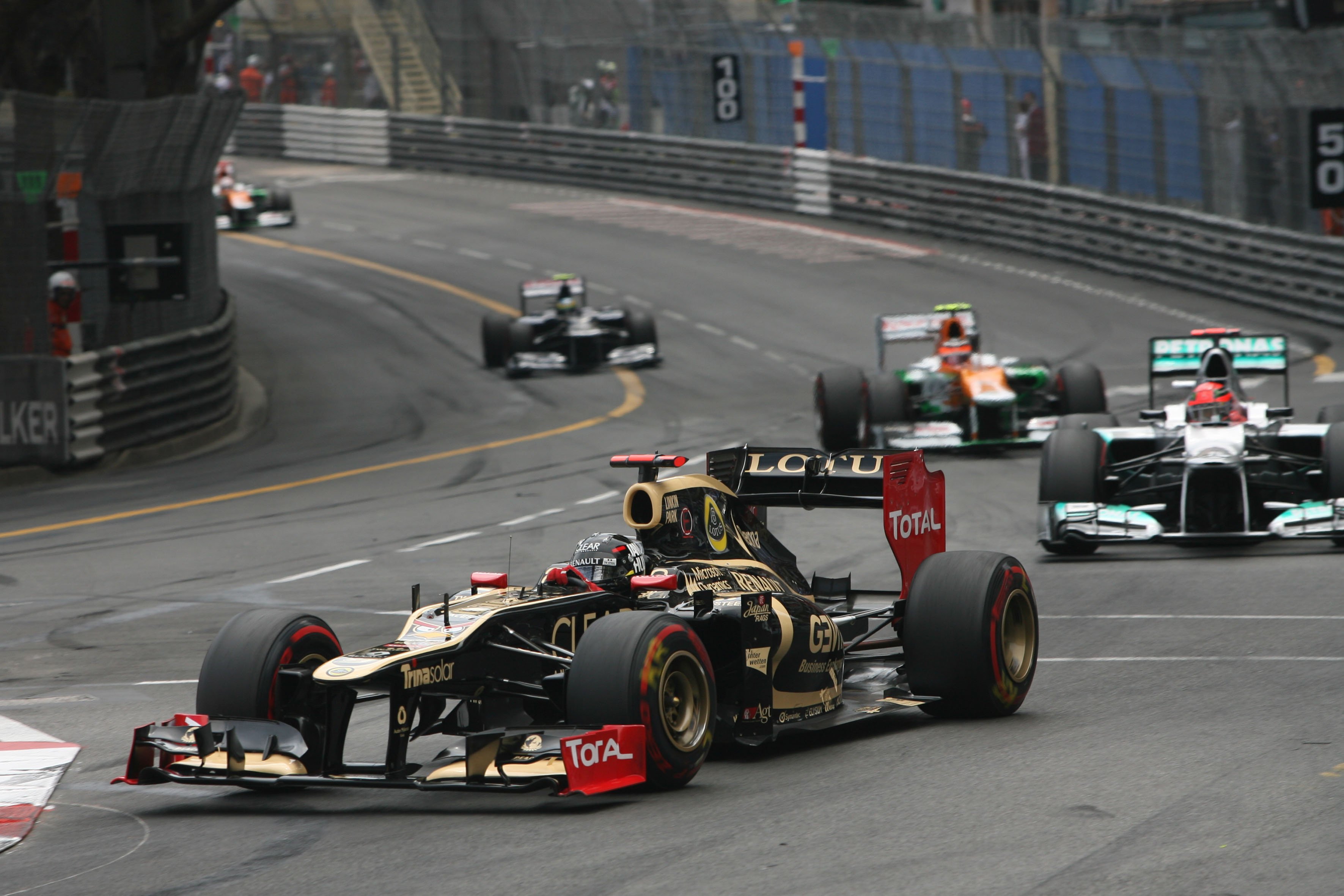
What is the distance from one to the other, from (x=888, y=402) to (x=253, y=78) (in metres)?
36.2

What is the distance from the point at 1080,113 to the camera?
35250 mm

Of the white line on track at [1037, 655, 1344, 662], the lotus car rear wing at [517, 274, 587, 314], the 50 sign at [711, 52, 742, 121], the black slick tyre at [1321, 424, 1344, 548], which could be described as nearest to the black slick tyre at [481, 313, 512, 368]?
the lotus car rear wing at [517, 274, 587, 314]

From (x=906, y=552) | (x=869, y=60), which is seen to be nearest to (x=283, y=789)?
(x=906, y=552)

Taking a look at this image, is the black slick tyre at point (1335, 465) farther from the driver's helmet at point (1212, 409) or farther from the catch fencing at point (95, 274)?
the catch fencing at point (95, 274)

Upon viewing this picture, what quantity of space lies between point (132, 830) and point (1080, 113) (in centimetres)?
3058

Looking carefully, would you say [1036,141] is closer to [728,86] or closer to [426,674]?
[728,86]

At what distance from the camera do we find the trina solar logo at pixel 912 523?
9836mm

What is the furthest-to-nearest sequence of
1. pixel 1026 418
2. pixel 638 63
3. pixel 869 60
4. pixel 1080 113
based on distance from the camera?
pixel 638 63 → pixel 869 60 → pixel 1080 113 → pixel 1026 418

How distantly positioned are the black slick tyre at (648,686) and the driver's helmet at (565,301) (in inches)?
798

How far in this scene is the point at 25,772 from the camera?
8.74 metres

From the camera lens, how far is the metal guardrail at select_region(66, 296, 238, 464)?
20922mm

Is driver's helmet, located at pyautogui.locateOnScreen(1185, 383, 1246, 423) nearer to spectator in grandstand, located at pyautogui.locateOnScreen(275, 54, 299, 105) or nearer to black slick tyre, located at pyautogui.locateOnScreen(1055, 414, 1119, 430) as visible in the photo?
black slick tyre, located at pyautogui.locateOnScreen(1055, 414, 1119, 430)

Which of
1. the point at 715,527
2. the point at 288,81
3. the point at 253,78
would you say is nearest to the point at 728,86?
the point at 288,81

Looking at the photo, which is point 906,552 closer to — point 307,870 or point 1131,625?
point 1131,625
